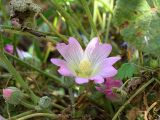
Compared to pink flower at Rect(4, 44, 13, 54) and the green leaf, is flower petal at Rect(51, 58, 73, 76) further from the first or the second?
pink flower at Rect(4, 44, 13, 54)

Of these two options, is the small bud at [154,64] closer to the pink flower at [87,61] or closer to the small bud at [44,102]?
the pink flower at [87,61]

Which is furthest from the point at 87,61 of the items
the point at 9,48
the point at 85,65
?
the point at 9,48

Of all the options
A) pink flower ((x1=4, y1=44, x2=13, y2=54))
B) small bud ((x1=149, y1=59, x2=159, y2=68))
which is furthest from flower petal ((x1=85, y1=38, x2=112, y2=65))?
pink flower ((x1=4, y1=44, x2=13, y2=54))

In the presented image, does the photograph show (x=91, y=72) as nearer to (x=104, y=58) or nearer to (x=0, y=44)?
(x=104, y=58)

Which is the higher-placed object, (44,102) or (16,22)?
(16,22)

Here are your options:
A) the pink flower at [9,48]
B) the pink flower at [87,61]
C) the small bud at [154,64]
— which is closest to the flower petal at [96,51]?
the pink flower at [87,61]

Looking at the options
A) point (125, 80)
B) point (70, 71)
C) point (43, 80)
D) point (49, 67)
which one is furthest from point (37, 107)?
point (49, 67)

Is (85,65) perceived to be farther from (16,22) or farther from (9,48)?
(9,48)
